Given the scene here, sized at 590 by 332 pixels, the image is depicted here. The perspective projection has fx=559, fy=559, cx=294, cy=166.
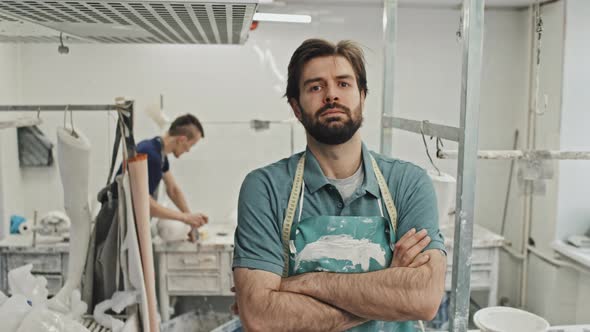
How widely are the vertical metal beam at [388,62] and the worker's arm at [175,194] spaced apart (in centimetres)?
196

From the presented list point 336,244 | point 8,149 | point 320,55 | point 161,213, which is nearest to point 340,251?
point 336,244

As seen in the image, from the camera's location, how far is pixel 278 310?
1448mm

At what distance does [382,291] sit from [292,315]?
0.24 metres

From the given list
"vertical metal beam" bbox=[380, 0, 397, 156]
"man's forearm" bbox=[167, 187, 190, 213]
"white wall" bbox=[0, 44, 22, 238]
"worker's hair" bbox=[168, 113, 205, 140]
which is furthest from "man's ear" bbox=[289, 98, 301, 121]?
"white wall" bbox=[0, 44, 22, 238]

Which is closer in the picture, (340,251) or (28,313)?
(340,251)

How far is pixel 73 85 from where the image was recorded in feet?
13.3

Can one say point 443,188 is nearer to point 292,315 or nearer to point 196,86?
point 292,315

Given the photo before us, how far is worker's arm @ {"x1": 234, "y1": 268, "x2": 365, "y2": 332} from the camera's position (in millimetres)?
1450

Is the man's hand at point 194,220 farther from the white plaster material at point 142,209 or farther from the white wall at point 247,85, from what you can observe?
the white plaster material at point 142,209

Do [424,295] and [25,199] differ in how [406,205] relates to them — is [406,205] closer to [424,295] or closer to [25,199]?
[424,295]

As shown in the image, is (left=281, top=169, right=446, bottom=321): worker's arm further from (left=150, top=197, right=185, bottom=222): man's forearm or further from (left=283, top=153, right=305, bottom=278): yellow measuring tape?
(left=150, top=197, right=185, bottom=222): man's forearm

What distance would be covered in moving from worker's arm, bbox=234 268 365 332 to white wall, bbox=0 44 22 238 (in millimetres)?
2916

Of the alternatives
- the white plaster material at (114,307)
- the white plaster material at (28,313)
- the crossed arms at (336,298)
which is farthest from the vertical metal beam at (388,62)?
the white plaster material at (28,313)

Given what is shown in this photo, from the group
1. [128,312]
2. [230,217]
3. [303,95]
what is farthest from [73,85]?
[303,95]
